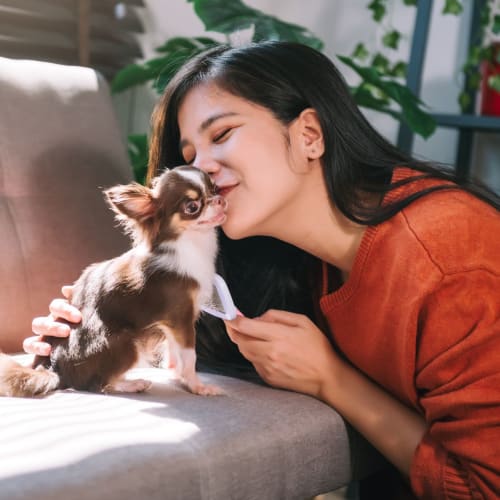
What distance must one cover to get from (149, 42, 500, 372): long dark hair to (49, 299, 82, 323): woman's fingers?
388 mm

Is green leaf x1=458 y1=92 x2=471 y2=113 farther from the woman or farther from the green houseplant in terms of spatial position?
the woman

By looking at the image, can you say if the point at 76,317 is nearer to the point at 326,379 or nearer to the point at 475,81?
the point at 326,379

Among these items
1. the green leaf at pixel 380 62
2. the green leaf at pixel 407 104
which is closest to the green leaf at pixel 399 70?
the green leaf at pixel 380 62

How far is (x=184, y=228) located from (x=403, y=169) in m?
0.49

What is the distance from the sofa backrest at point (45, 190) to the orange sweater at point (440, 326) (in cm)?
74

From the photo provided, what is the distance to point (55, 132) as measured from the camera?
182 cm

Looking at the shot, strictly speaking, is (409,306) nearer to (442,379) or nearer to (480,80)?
(442,379)

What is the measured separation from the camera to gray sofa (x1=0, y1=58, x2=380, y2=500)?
0.98m

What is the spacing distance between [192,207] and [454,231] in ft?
1.58

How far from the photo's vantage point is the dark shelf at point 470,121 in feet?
10.5

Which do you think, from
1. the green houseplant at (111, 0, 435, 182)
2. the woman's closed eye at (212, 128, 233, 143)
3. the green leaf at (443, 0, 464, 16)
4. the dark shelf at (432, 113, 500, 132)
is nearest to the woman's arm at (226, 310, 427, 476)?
the woman's closed eye at (212, 128, 233, 143)

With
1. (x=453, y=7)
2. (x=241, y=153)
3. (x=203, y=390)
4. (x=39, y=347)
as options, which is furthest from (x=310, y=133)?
(x=453, y=7)

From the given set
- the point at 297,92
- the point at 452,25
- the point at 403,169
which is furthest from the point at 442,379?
the point at 452,25

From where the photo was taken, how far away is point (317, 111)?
1449 mm
